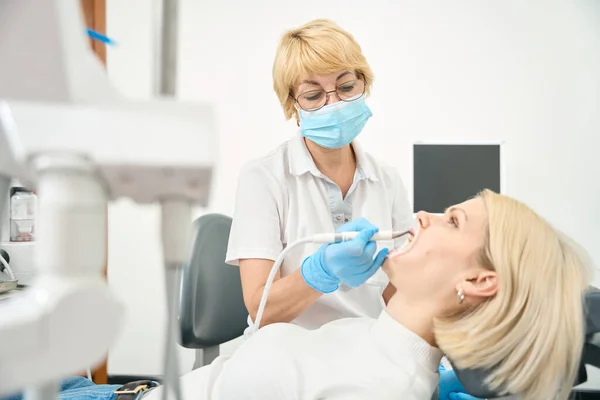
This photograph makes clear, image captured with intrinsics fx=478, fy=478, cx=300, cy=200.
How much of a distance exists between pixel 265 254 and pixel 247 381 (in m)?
0.41

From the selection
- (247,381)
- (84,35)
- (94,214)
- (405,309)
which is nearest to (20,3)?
(84,35)

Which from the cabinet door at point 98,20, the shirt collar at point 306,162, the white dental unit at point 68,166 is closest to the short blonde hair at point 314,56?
the shirt collar at point 306,162

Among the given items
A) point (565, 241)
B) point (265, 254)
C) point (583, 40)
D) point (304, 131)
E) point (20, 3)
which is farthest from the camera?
point (583, 40)

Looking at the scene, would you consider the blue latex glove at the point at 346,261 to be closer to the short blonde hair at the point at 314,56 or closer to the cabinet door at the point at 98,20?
the short blonde hair at the point at 314,56

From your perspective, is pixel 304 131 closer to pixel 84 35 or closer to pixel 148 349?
pixel 84 35

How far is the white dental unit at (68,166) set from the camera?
1.09 feet

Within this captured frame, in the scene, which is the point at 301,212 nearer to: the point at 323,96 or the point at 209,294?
the point at 323,96

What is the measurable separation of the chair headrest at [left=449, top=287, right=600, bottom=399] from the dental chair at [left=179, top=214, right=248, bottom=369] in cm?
87

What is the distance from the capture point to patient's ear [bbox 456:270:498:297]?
1.04 metres

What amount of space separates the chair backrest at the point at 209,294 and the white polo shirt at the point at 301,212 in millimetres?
317

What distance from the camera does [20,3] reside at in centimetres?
36

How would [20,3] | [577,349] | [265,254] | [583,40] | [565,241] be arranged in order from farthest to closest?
[583,40], [265,254], [565,241], [577,349], [20,3]

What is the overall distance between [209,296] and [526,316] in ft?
3.31

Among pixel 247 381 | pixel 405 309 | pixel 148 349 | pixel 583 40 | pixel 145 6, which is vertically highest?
pixel 145 6
